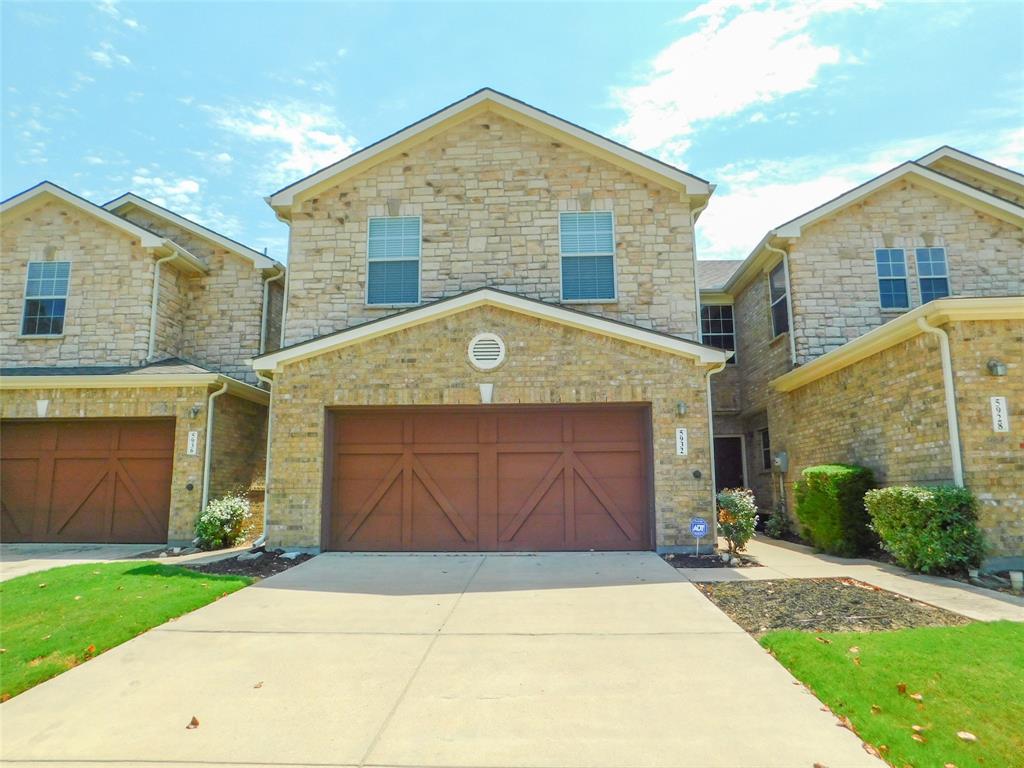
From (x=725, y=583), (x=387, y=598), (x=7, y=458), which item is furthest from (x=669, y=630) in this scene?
(x=7, y=458)

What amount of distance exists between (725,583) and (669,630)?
2.26 metres

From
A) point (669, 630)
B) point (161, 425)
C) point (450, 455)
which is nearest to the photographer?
point (669, 630)

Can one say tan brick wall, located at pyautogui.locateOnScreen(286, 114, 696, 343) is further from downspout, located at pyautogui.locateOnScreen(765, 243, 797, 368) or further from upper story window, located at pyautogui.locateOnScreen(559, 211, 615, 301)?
downspout, located at pyautogui.locateOnScreen(765, 243, 797, 368)

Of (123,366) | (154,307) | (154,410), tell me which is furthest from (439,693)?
(154,307)

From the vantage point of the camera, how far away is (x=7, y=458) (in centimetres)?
1252

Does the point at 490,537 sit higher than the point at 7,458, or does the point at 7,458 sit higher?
the point at 7,458

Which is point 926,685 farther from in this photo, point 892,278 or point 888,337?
point 892,278

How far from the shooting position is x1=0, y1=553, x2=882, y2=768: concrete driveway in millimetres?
3592

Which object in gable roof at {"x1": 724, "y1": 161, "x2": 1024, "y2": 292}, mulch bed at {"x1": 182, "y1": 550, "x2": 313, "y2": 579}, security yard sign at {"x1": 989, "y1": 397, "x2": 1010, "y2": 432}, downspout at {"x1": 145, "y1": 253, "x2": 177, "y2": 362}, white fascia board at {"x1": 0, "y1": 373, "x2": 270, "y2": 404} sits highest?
gable roof at {"x1": 724, "y1": 161, "x2": 1024, "y2": 292}

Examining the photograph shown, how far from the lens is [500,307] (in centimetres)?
1045

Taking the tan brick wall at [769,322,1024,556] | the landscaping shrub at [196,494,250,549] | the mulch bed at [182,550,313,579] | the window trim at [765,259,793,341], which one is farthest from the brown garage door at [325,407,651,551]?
the window trim at [765,259,793,341]

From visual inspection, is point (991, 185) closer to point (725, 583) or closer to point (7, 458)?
point (725, 583)

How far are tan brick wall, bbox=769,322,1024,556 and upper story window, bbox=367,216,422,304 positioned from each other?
8511 millimetres

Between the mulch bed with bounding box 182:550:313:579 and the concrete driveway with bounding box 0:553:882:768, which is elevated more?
the mulch bed with bounding box 182:550:313:579
